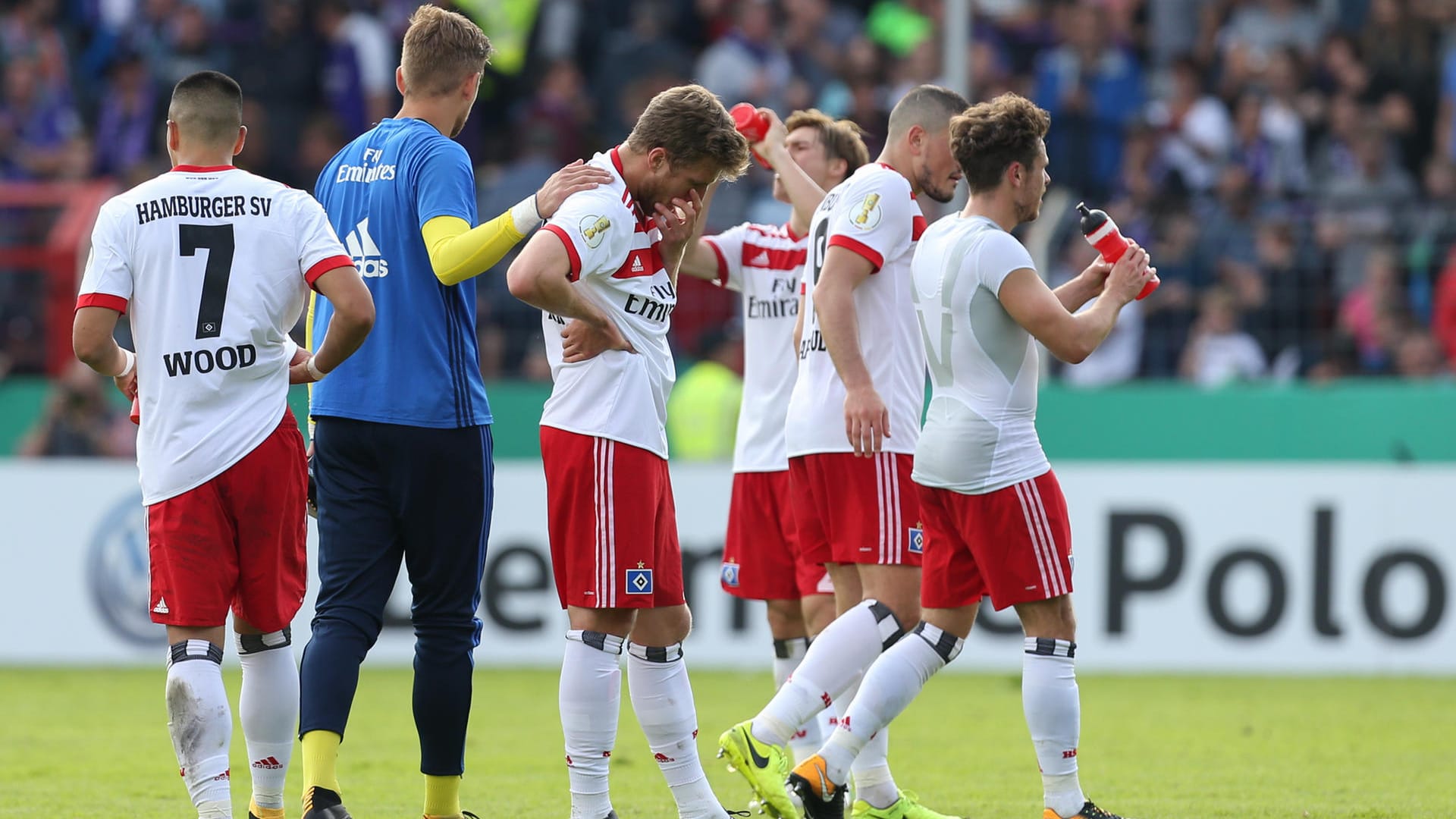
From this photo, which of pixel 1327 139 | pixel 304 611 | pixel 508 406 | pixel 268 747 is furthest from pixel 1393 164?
pixel 268 747

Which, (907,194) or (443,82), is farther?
(907,194)

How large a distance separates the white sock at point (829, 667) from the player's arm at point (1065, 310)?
1132 millimetres

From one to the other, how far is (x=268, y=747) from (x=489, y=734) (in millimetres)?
3670

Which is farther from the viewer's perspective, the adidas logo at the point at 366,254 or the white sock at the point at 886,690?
the white sock at the point at 886,690

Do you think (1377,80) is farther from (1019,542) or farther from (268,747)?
(268,747)

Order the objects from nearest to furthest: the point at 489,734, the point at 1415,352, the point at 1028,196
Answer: the point at 1028,196 → the point at 489,734 → the point at 1415,352

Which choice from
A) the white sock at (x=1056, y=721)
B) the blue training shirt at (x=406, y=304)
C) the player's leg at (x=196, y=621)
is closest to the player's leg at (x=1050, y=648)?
the white sock at (x=1056, y=721)

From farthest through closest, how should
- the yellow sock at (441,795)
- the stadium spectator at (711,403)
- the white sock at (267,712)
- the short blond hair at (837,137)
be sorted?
the stadium spectator at (711,403) → the short blond hair at (837,137) → the yellow sock at (441,795) → the white sock at (267,712)

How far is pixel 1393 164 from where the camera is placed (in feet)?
48.4

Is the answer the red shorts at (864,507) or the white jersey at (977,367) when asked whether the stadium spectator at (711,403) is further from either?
the white jersey at (977,367)

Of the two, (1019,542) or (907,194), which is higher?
(907,194)

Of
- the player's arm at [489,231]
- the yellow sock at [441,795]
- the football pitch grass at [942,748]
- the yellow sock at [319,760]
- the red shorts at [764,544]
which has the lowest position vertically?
the football pitch grass at [942,748]

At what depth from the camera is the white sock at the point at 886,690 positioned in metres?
5.78

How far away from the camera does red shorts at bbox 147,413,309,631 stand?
5.15 m
